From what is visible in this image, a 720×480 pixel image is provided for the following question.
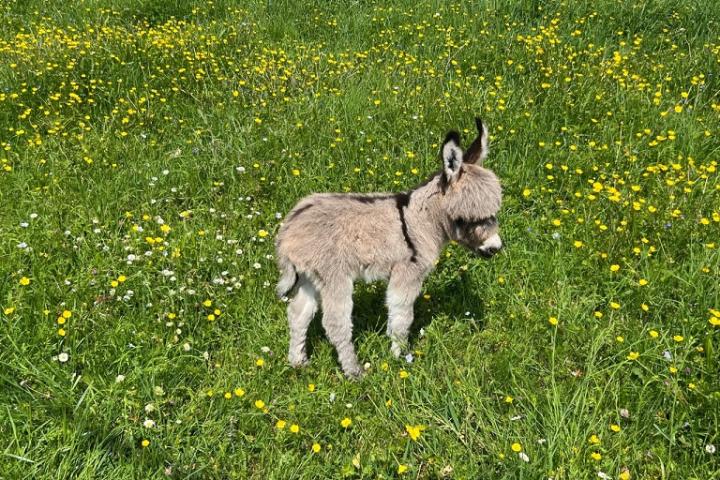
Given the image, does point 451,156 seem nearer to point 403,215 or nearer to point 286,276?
point 403,215

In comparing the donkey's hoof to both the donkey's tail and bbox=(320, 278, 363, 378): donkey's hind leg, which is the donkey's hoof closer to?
bbox=(320, 278, 363, 378): donkey's hind leg

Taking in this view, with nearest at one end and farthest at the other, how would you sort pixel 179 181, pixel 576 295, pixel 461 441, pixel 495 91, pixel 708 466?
1. pixel 708 466
2. pixel 461 441
3. pixel 576 295
4. pixel 179 181
5. pixel 495 91

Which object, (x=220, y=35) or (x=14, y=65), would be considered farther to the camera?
(x=220, y=35)

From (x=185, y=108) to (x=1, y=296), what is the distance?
10.0 ft

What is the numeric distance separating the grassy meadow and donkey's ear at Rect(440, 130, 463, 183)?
3.90 feet

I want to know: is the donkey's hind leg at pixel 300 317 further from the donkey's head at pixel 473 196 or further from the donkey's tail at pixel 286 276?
the donkey's head at pixel 473 196

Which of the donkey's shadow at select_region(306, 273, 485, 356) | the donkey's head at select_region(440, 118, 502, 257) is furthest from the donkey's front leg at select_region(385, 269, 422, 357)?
the donkey's head at select_region(440, 118, 502, 257)

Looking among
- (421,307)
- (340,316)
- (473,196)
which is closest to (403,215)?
(473,196)

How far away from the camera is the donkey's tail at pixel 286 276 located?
3.68 meters

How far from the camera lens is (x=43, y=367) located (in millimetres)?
3391

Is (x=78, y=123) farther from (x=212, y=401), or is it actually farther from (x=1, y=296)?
(x=212, y=401)

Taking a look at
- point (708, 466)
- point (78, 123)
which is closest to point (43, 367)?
point (78, 123)

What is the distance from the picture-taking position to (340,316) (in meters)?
3.59

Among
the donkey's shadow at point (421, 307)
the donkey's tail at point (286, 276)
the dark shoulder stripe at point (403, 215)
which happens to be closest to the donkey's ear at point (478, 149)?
the dark shoulder stripe at point (403, 215)
